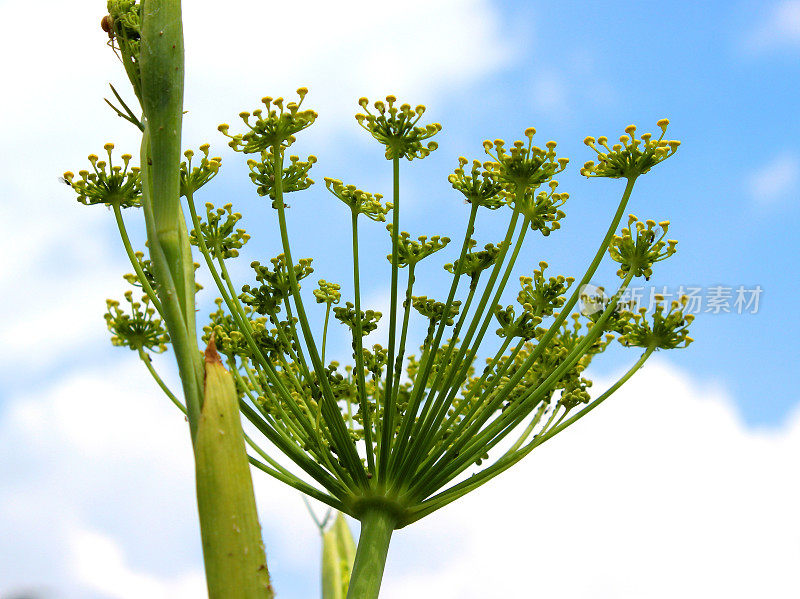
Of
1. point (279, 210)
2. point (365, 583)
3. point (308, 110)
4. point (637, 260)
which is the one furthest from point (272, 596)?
point (637, 260)

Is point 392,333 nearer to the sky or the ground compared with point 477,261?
nearer to the ground

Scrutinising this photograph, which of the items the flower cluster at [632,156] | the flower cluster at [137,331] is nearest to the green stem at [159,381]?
the flower cluster at [137,331]

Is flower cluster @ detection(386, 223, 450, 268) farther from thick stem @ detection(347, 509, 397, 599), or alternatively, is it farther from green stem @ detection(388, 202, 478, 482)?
thick stem @ detection(347, 509, 397, 599)

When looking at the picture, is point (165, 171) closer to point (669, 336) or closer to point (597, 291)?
point (597, 291)

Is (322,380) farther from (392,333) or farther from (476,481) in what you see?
(476,481)

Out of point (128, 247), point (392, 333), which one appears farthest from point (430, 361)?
point (128, 247)

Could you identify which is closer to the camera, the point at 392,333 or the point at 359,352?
the point at 392,333

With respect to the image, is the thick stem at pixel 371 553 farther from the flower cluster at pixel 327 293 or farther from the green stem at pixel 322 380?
the flower cluster at pixel 327 293

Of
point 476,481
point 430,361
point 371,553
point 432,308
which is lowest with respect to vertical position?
point 371,553
